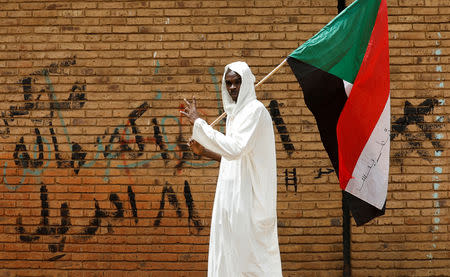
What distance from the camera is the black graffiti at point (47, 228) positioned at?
5.16 meters

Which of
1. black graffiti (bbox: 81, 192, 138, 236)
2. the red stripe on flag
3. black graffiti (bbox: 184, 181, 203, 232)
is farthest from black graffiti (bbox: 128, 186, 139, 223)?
the red stripe on flag

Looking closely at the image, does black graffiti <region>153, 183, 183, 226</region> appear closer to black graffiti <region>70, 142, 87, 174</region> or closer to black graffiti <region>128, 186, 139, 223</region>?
black graffiti <region>128, 186, 139, 223</region>

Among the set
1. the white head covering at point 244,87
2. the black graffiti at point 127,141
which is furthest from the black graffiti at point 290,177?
the white head covering at point 244,87

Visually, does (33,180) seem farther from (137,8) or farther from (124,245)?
(137,8)

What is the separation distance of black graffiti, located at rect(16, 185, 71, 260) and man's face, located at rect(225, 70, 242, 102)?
2.78m

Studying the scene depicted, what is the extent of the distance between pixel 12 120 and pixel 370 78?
12.2ft

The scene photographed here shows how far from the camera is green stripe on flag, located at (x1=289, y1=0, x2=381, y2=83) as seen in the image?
143 inches

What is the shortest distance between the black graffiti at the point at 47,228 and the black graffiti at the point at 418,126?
11.5 ft

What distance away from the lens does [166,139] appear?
5168mm

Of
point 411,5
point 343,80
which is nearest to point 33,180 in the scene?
point 343,80

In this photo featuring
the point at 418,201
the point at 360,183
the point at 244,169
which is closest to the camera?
the point at 244,169

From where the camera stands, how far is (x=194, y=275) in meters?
5.10

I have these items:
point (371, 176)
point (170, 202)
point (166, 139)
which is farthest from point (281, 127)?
point (371, 176)

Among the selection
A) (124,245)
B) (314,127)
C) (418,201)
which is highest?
(314,127)
